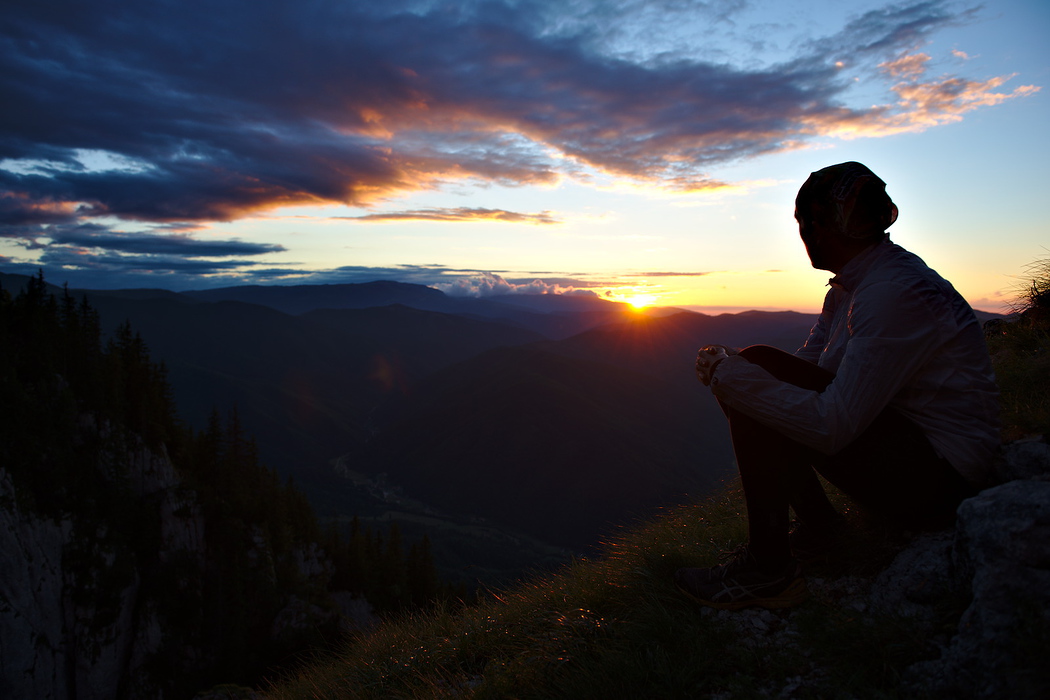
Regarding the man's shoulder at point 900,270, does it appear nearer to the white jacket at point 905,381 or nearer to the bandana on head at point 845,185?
the white jacket at point 905,381

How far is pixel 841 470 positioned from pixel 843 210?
1.64 m

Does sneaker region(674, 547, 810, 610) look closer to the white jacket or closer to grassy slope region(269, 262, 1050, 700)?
grassy slope region(269, 262, 1050, 700)

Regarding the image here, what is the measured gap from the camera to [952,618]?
2604 mm

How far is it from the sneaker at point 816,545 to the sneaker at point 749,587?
0.32m

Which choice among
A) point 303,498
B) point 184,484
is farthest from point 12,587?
point 303,498

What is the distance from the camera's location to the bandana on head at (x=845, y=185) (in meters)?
3.02

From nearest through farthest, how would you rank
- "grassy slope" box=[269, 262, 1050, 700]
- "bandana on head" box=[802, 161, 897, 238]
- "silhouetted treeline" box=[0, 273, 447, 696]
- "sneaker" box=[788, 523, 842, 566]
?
"grassy slope" box=[269, 262, 1050, 700] < "bandana on head" box=[802, 161, 897, 238] < "sneaker" box=[788, 523, 842, 566] < "silhouetted treeline" box=[0, 273, 447, 696]

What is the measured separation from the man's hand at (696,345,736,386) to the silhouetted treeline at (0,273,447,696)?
176 feet

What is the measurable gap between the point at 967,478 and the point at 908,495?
0.30m

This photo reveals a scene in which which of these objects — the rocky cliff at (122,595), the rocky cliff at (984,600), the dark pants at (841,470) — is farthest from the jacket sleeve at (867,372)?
the rocky cliff at (122,595)

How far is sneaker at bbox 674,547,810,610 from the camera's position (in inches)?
130

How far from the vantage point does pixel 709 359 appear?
3209 millimetres

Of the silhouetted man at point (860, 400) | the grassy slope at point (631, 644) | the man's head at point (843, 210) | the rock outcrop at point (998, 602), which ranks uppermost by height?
the man's head at point (843, 210)

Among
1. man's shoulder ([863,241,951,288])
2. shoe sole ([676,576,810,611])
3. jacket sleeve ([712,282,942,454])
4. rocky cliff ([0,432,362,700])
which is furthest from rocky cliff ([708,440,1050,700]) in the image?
rocky cliff ([0,432,362,700])
